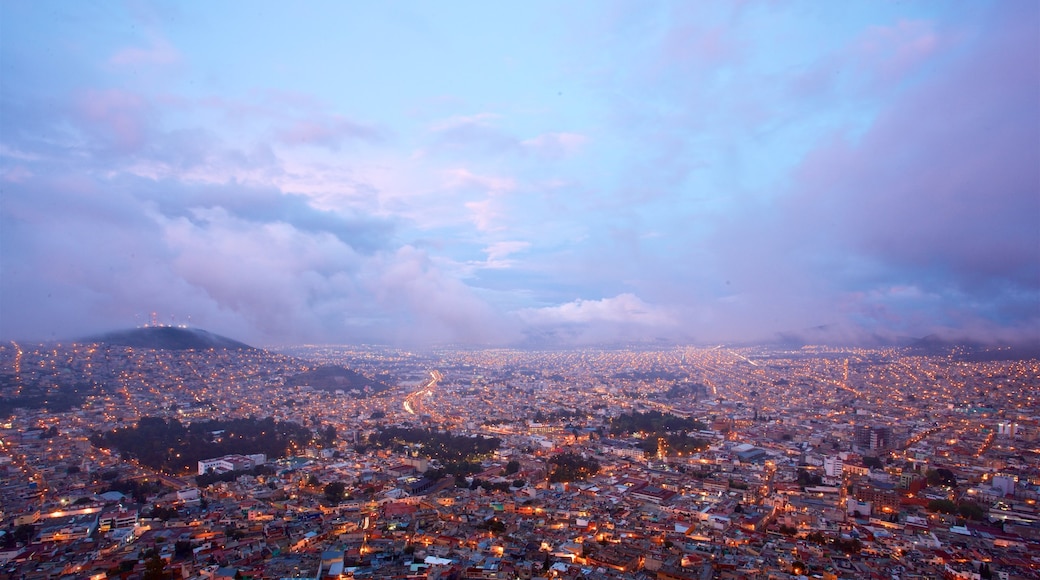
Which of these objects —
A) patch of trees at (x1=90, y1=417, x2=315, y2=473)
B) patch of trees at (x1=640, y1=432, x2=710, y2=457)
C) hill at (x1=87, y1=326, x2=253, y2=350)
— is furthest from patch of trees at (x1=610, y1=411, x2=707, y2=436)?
hill at (x1=87, y1=326, x2=253, y2=350)

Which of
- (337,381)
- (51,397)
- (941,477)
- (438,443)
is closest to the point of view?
(941,477)

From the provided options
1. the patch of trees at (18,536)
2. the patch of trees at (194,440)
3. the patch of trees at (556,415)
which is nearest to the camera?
the patch of trees at (18,536)

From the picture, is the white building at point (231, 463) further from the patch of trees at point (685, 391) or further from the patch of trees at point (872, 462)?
the patch of trees at point (685, 391)

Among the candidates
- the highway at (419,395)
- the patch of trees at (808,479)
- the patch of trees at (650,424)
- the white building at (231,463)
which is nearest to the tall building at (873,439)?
the patch of trees at (808,479)

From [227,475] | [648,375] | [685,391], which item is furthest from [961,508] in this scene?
[648,375]

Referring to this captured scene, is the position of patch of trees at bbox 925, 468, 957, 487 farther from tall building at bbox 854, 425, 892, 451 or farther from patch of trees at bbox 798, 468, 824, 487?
tall building at bbox 854, 425, 892, 451

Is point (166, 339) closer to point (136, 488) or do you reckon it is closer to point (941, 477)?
point (136, 488)
